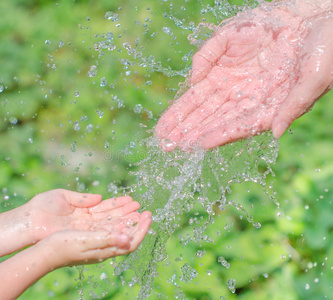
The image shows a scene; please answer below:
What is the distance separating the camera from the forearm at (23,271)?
1.19m

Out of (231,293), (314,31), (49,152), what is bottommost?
(231,293)

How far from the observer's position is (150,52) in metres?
2.24

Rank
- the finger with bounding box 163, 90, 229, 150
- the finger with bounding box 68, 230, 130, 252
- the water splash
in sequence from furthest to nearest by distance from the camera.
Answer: the water splash
the finger with bounding box 163, 90, 229, 150
the finger with bounding box 68, 230, 130, 252

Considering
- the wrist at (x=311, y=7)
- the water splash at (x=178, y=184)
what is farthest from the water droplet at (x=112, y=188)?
the wrist at (x=311, y=7)

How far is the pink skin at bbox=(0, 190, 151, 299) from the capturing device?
3.79ft

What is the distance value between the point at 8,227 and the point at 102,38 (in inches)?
52.6

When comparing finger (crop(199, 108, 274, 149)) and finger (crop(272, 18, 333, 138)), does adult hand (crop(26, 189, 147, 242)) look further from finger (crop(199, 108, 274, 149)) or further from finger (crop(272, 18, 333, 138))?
finger (crop(272, 18, 333, 138))

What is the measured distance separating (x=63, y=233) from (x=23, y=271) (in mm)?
171

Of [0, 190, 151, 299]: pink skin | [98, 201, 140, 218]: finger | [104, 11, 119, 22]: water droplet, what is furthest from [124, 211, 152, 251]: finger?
[104, 11, 119, 22]: water droplet

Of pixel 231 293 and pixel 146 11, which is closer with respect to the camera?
pixel 231 293

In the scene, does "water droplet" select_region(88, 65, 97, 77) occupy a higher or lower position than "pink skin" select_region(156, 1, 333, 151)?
lower

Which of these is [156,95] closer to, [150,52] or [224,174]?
[150,52]

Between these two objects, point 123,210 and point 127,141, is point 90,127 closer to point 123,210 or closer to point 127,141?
point 127,141

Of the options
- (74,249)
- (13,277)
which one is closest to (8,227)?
(13,277)
